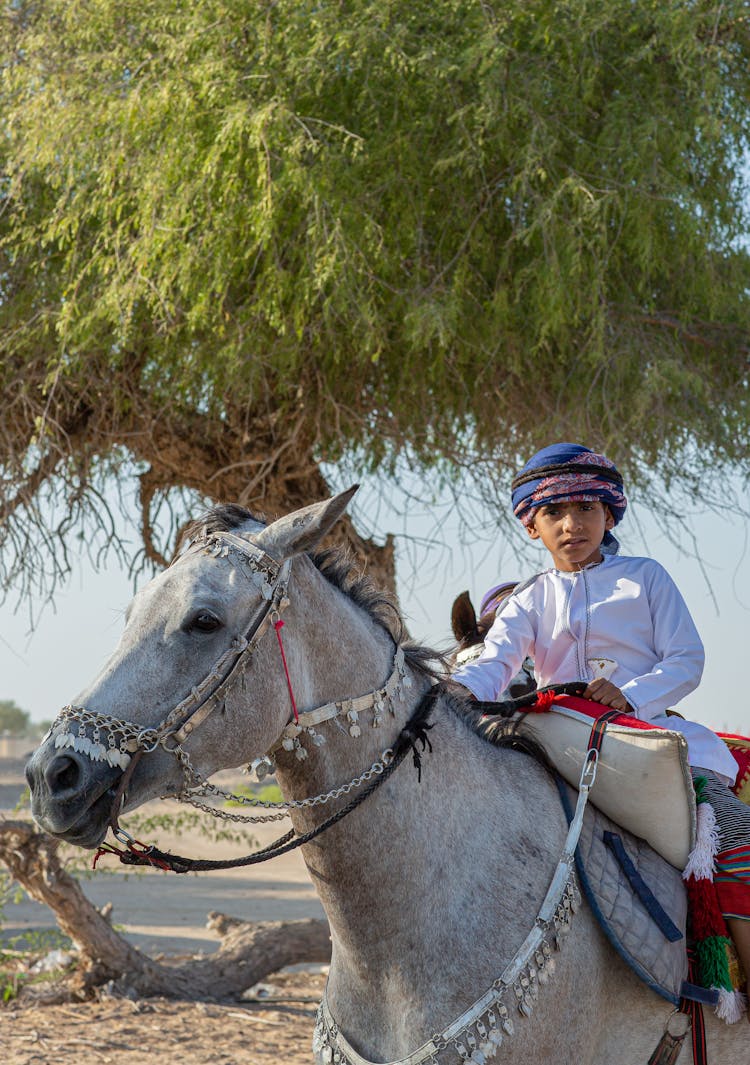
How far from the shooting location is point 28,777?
7.02 ft

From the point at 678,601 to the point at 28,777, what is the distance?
6.06ft

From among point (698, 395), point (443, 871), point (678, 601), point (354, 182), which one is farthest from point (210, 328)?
point (443, 871)

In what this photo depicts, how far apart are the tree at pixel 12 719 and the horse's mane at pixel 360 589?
192 ft

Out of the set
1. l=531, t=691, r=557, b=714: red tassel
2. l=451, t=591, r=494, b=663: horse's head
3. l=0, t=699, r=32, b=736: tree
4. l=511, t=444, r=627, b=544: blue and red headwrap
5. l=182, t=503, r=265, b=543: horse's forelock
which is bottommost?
l=531, t=691, r=557, b=714: red tassel

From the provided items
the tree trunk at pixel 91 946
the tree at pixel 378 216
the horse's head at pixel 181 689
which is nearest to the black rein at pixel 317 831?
the horse's head at pixel 181 689

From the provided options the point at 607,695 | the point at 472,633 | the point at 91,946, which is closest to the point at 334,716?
the point at 607,695

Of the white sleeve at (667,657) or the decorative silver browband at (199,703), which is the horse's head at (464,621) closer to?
the white sleeve at (667,657)

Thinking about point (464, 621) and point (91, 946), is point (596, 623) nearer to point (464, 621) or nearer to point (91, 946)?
point (464, 621)

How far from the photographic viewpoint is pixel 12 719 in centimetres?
5797

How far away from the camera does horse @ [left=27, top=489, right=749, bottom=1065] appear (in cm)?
219

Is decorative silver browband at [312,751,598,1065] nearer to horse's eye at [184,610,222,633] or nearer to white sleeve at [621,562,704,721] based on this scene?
white sleeve at [621,562,704,721]

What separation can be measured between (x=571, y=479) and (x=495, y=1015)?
151cm

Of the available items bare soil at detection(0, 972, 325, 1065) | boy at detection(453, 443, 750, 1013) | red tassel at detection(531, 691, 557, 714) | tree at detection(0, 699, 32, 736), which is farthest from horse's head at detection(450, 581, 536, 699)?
tree at detection(0, 699, 32, 736)

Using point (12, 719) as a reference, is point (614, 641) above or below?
below
